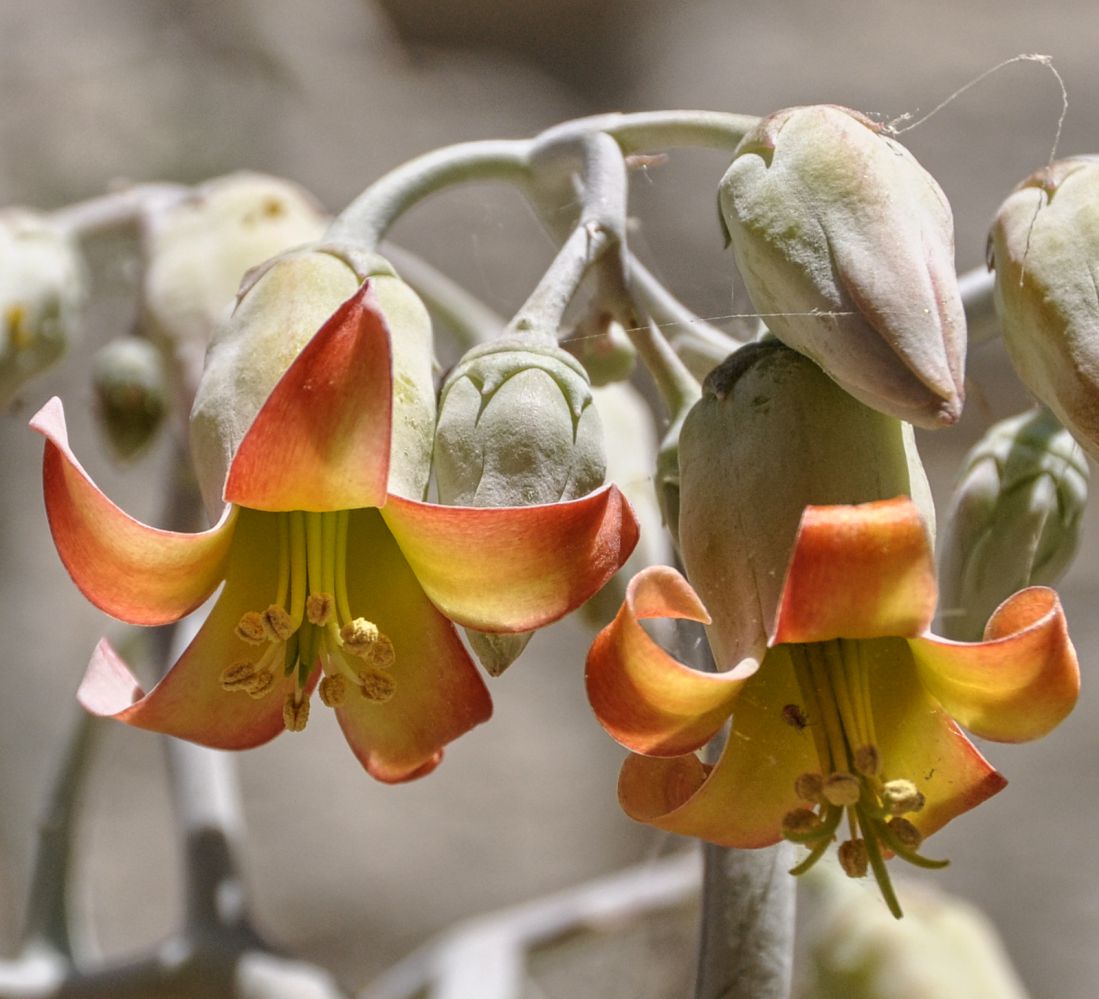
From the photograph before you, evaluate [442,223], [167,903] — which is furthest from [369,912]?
[442,223]

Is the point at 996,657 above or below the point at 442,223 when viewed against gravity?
above

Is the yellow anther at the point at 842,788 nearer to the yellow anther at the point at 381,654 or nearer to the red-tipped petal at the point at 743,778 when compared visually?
the red-tipped petal at the point at 743,778

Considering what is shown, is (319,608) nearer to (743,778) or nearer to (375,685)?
(375,685)

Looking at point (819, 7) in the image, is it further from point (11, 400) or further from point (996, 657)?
point (996, 657)

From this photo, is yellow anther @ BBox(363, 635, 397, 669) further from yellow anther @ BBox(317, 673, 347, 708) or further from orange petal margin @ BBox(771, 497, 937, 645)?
orange petal margin @ BBox(771, 497, 937, 645)

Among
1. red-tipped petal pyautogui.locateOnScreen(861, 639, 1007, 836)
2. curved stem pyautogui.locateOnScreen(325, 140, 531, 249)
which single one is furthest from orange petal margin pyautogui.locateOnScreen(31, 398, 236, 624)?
red-tipped petal pyautogui.locateOnScreen(861, 639, 1007, 836)
